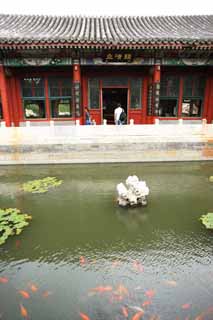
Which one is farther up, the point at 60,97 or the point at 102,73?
the point at 102,73

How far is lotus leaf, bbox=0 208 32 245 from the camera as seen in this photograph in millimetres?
3896

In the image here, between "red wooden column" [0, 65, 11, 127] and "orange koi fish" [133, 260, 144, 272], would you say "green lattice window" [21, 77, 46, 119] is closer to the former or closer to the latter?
"red wooden column" [0, 65, 11, 127]

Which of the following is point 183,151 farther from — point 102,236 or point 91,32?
point 91,32

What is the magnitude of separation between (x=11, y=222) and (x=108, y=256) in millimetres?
1971

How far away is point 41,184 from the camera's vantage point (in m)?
6.03

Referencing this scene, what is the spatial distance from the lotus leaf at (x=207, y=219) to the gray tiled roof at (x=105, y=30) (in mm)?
5997

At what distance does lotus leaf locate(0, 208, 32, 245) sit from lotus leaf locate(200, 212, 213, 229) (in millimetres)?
3166

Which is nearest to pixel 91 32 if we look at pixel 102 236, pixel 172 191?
pixel 172 191

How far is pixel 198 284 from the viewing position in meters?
2.88

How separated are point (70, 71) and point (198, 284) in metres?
9.25

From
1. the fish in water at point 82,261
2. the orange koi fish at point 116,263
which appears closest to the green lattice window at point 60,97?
the fish in water at point 82,261

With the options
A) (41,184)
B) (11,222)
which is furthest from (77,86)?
(11,222)

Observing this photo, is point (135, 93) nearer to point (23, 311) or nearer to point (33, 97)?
point (33, 97)

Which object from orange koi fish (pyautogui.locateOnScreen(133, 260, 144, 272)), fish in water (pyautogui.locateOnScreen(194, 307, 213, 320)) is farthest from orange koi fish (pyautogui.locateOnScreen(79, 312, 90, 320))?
fish in water (pyautogui.locateOnScreen(194, 307, 213, 320))
